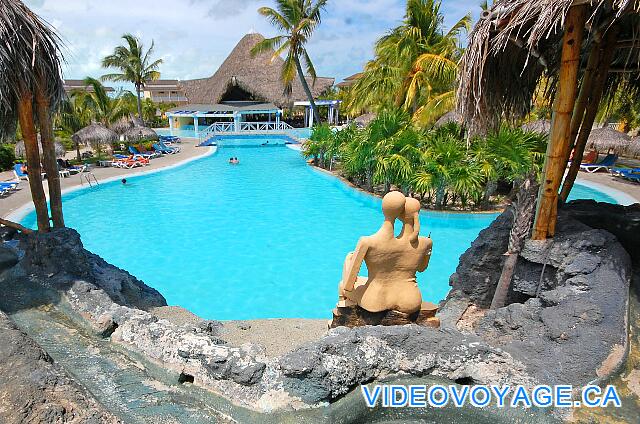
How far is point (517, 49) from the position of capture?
4578 millimetres

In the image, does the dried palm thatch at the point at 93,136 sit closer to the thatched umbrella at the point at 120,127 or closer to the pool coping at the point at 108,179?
the thatched umbrella at the point at 120,127

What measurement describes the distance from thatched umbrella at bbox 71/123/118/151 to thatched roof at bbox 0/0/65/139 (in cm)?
1471

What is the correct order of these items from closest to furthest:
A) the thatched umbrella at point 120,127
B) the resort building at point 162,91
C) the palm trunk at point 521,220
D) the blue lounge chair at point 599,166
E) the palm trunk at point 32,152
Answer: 1. the palm trunk at point 521,220
2. the palm trunk at point 32,152
3. the blue lounge chair at point 599,166
4. the thatched umbrella at point 120,127
5. the resort building at point 162,91

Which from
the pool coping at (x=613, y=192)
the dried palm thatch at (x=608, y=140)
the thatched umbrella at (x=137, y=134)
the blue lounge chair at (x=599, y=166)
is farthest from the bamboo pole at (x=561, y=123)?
the thatched umbrella at (x=137, y=134)

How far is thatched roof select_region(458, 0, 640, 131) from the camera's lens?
343cm

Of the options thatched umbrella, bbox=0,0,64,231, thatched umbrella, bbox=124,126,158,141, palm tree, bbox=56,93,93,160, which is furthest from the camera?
thatched umbrella, bbox=124,126,158,141

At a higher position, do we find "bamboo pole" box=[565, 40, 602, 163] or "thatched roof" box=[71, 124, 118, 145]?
"bamboo pole" box=[565, 40, 602, 163]

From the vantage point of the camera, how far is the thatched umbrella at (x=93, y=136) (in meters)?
18.4

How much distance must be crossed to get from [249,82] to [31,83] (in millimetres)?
29345

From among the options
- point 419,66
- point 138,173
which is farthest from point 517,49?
point 138,173

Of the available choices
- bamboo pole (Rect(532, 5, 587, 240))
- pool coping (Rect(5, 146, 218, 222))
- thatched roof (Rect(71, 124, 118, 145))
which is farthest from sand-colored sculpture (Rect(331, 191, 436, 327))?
thatched roof (Rect(71, 124, 118, 145))

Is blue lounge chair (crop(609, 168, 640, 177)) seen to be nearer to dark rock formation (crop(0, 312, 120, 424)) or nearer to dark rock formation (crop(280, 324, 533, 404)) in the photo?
dark rock formation (crop(280, 324, 533, 404))

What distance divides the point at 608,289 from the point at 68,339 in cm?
463

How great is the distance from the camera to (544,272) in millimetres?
3943
